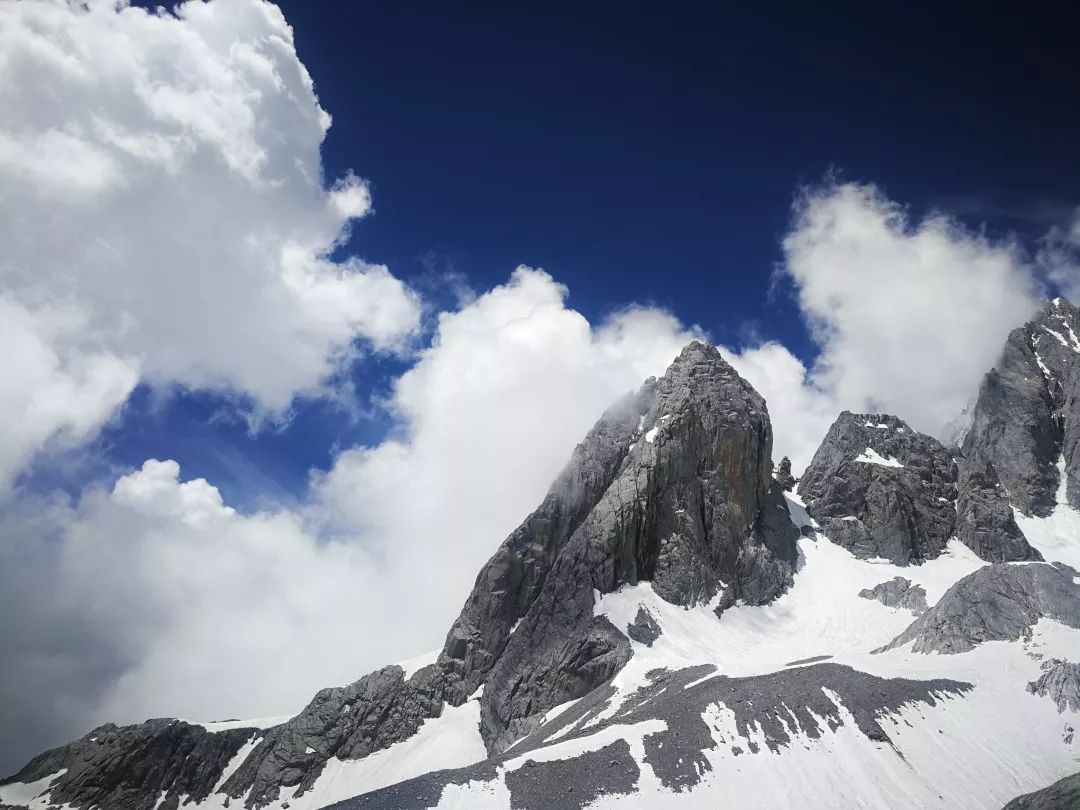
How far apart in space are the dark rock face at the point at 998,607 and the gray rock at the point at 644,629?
98.2 ft

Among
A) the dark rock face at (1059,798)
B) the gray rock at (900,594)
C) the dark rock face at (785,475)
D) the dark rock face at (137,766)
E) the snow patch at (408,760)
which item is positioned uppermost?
the dark rock face at (785,475)

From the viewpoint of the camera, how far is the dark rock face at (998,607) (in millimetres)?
68625

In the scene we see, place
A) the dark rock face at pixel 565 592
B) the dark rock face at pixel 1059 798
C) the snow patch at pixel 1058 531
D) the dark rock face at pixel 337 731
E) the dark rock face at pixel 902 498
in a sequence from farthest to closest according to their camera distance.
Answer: the snow patch at pixel 1058 531 → the dark rock face at pixel 902 498 → the dark rock face at pixel 337 731 → the dark rock face at pixel 565 592 → the dark rock face at pixel 1059 798

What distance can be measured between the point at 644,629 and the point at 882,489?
6593 cm

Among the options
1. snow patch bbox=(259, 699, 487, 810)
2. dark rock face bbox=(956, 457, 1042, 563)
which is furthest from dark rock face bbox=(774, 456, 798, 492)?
snow patch bbox=(259, 699, 487, 810)

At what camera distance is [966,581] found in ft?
257

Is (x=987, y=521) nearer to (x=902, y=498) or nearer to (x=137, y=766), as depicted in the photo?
(x=902, y=498)

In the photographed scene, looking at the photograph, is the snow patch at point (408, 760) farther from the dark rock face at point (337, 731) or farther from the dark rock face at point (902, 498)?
the dark rock face at point (902, 498)

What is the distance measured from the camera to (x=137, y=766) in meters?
100

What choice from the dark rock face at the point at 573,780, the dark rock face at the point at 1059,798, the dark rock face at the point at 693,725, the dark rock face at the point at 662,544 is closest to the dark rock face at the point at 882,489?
the dark rock face at the point at 662,544

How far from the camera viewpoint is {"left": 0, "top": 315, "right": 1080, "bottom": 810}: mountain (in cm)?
5022

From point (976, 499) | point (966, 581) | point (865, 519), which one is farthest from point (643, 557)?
point (976, 499)

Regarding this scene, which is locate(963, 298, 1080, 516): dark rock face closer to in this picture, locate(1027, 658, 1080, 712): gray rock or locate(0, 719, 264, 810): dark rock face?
locate(1027, 658, 1080, 712): gray rock

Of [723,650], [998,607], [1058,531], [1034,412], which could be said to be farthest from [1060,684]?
[1034,412]
